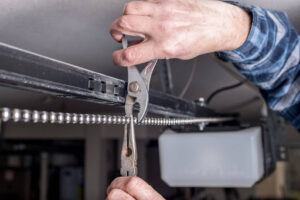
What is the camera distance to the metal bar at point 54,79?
0.36 meters

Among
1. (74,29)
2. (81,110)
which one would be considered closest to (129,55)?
(74,29)

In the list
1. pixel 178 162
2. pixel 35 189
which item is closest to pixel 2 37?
pixel 178 162

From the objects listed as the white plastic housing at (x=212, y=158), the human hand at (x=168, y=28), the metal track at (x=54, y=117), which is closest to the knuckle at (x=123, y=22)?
the human hand at (x=168, y=28)

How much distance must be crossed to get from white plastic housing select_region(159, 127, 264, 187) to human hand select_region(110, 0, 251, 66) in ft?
1.65

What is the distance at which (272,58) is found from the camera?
0.64 metres

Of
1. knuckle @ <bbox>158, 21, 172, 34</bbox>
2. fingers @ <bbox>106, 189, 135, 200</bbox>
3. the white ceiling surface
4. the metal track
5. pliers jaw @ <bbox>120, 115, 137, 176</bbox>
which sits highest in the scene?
the white ceiling surface

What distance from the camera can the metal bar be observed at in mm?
359

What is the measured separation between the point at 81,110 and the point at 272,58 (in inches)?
55.4

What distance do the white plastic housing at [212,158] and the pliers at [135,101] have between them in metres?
0.48

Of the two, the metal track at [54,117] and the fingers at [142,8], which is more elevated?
the fingers at [142,8]

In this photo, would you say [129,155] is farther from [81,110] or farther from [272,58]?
[81,110]

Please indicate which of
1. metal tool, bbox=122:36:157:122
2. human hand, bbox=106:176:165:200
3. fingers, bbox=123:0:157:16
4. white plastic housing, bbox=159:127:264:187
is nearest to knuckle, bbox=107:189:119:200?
human hand, bbox=106:176:165:200

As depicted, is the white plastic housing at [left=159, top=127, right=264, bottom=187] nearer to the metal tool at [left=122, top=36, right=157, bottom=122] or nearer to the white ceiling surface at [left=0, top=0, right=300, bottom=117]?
the white ceiling surface at [left=0, top=0, right=300, bottom=117]

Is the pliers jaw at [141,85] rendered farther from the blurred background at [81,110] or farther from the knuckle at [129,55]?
the blurred background at [81,110]
